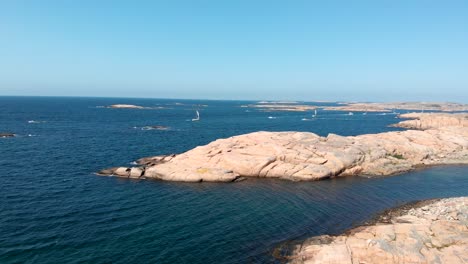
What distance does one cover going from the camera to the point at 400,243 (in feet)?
93.6

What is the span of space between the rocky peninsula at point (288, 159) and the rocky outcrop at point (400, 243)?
2135cm

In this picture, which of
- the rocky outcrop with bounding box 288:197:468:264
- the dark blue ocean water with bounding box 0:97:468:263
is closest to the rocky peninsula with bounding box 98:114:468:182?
the dark blue ocean water with bounding box 0:97:468:263

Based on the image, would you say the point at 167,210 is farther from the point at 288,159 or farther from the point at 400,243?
the point at 288,159

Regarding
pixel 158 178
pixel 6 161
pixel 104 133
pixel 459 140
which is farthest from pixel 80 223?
pixel 459 140

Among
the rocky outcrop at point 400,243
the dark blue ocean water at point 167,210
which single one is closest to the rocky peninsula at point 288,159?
the dark blue ocean water at point 167,210

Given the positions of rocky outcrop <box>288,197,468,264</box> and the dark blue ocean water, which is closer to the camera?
rocky outcrop <box>288,197,468,264</box>

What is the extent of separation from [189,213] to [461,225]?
86.9 feet

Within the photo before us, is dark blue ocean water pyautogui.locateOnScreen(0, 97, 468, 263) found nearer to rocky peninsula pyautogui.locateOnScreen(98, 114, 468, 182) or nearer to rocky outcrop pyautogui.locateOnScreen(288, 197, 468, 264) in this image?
rocky peninsula pyautogui.locateOnScreen(98, 114, 468, 182)

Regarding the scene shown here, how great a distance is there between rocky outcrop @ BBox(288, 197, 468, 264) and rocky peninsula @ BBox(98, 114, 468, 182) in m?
21.3

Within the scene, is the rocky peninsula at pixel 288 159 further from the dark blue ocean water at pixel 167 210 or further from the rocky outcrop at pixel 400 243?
the rocky outcrop at pixel 400 243

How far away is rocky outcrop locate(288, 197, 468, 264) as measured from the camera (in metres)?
26.6

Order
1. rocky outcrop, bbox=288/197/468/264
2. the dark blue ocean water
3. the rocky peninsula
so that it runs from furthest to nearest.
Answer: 1. the rocky peninsula
2. the dark blue ocean water
3. rocky outcrop, bbox=288/197/468/264

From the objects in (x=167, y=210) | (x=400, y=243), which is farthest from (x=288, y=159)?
(x=400, y=243)

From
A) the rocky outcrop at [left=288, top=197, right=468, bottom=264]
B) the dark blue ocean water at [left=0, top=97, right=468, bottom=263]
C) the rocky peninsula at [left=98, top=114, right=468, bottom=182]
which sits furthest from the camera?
the rocky peninsula at [left=98, top=114, right=468, bottom=182]
